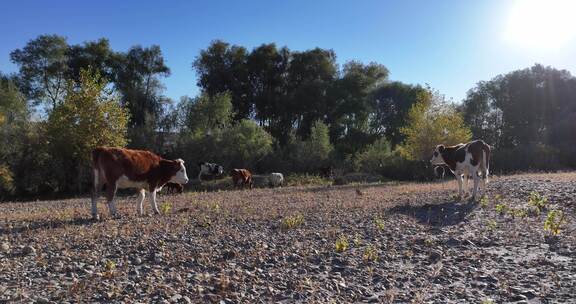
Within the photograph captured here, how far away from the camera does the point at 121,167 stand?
14.5m

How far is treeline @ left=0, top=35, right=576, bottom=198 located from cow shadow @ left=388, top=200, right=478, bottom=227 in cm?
2311

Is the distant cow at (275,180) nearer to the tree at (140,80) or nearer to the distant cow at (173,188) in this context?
the distant cow at (173,188)

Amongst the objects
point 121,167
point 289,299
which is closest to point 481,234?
point 289,299

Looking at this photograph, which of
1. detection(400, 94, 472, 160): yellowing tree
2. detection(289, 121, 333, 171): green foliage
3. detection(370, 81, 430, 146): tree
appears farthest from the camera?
detection(370, 81, 430, 146): tree

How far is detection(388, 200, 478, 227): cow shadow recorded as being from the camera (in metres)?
12.9

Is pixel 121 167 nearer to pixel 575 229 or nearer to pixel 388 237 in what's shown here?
pixel 388 237

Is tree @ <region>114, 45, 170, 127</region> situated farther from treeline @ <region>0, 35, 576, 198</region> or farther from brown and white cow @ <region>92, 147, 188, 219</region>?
brown and white cow @ <region>92, 147, 188, 219</region>

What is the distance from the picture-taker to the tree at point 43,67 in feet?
164

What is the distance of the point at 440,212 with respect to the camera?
1456cm

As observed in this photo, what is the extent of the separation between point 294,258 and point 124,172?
781 centimetres


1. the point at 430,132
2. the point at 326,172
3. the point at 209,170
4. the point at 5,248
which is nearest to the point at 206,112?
the point at 209,170

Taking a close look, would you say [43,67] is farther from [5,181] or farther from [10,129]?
[5,181]

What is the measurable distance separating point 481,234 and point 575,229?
2376 mm

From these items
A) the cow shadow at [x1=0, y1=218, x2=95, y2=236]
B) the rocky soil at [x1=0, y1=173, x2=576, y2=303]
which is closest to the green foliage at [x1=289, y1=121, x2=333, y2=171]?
the rocky soil at [x1=0, y1=173, x2=576, y2=303]
